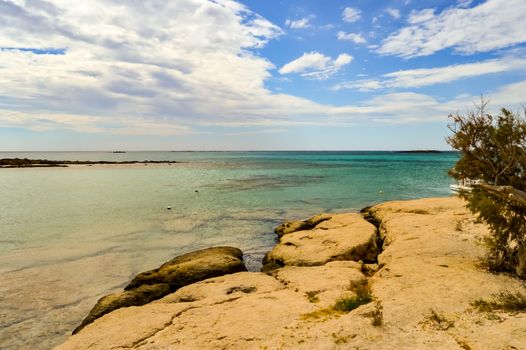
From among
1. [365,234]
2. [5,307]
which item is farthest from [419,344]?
[5,307]

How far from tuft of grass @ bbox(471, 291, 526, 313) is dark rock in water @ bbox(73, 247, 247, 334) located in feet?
25.7

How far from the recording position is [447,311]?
24.0 ft

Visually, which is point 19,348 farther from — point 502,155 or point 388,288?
point 502,155

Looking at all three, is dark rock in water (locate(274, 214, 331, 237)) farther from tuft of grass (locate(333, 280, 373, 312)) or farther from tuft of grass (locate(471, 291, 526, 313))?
tuft of grass (locate(471, 291, 526, 313))

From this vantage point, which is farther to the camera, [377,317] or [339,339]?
[377,317]

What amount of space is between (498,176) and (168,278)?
11331 millimetres

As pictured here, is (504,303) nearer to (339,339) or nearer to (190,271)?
(339,339)

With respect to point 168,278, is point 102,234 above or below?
below

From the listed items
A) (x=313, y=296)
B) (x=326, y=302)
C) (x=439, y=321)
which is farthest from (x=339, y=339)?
(x=313, y=296)

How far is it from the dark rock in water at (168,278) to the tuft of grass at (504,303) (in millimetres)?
7845

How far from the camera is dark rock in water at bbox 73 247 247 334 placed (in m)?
10.4

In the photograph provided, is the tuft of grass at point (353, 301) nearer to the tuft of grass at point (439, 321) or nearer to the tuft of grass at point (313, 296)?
the tuft of grass at point (313, 296)

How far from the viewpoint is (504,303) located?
7.46 metres

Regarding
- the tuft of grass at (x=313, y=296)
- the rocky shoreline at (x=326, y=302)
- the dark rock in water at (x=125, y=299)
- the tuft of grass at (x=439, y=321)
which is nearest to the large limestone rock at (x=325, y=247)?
the rocky shoreline at (x=326, y=302)
